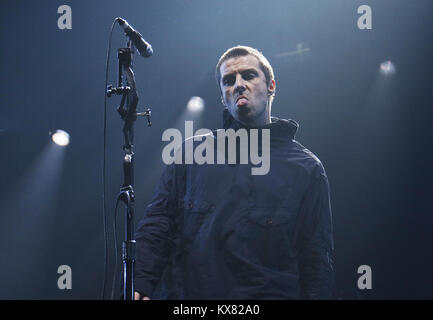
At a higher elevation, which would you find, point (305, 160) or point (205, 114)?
point (205, 114)

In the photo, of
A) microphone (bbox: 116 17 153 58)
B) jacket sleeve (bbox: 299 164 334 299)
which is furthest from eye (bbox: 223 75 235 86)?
jacket sleeve (bbox: 299 164 334 299)

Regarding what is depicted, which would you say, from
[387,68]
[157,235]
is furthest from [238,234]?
[387,68]

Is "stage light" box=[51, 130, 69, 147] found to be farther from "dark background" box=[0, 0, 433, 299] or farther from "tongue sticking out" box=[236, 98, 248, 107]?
"tongue sticking out" box=[236, 98, 248, 107]

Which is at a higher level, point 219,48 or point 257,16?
point 257,16

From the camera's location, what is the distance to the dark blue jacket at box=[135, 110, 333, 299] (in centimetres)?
164

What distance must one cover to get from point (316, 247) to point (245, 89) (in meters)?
0.89

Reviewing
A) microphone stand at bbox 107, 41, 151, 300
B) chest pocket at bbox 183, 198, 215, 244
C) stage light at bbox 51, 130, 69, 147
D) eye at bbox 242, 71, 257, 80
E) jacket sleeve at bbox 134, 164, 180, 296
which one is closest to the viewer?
microphone stand at bbox 107, 41, 151, 300

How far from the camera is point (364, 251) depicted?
12.5 feet

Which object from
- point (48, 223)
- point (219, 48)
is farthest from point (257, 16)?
point (48, 223)

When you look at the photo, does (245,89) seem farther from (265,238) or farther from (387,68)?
(387,68)

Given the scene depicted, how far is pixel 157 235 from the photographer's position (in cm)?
170

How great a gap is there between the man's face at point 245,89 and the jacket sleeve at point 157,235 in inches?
18.8

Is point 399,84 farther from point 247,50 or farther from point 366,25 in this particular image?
point 247,50
